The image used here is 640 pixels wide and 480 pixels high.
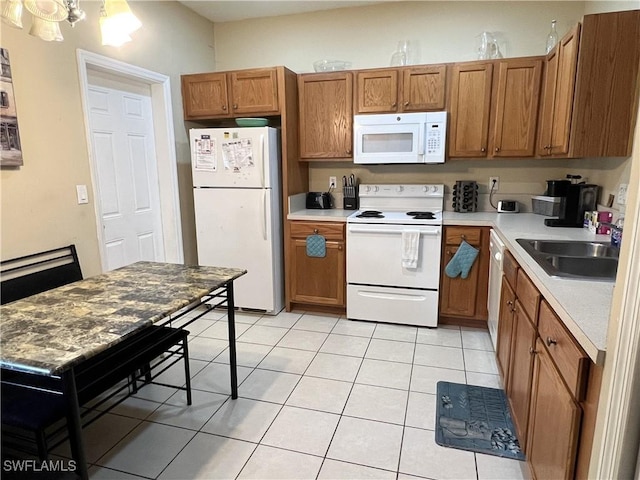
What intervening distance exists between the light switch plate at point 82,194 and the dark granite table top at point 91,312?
725 mm

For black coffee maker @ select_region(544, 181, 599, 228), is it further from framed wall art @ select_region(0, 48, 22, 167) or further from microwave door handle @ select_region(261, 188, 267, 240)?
framed wall art @ select_region(0, 48, 22, 167)

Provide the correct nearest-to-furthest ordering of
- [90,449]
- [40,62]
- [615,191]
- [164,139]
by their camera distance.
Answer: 1. [90,449]
2. [40,62]
3. [615,191]
4. [164,139]

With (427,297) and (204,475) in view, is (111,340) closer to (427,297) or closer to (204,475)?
(204,475)

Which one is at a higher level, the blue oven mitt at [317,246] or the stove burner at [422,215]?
the stove burner at [422,215]


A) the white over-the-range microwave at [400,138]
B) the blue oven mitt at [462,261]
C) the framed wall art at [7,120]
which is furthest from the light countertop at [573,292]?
the framed wall art at [7,120]

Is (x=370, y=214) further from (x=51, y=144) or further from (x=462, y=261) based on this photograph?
(x=51, y=144)

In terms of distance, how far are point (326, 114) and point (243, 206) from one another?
1092 mm

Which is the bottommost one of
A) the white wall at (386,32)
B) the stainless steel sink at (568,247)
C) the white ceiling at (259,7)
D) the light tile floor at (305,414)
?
the light tile floor at (305,414)

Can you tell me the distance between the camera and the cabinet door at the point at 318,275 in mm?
3369

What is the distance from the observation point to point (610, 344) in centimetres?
89

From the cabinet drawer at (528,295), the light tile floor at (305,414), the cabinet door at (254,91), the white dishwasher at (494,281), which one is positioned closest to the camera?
the cabinet drawer at (528,295)

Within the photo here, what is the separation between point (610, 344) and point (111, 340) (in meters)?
1.43

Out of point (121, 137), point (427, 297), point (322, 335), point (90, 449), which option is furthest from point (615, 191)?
point (121, 137)

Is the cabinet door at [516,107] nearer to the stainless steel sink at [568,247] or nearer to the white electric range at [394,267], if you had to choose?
the white electric range at [394,267]
